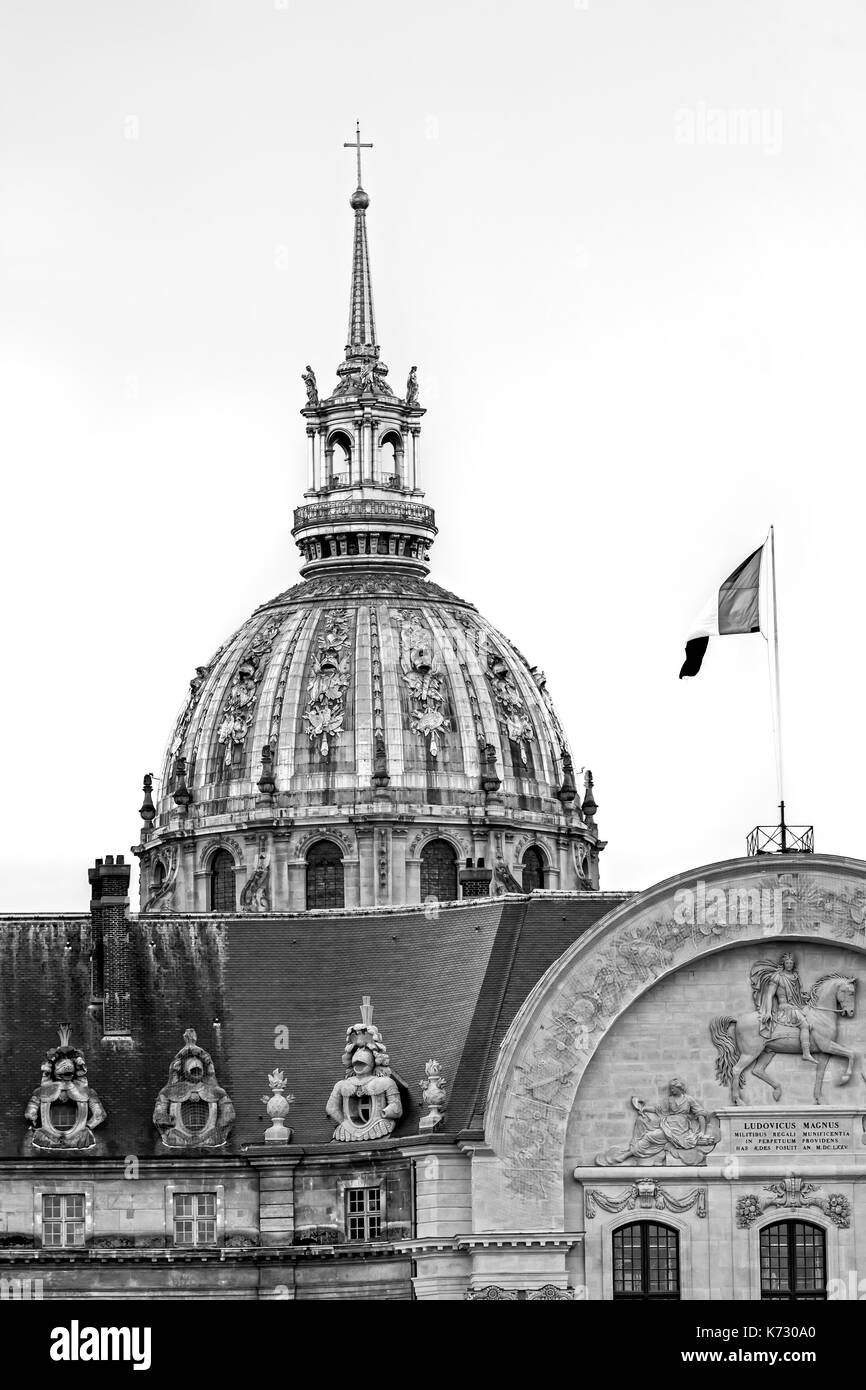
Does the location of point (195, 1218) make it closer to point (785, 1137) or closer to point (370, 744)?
point (785, 1137)

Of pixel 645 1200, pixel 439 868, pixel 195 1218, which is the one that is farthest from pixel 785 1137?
pixel 439 868

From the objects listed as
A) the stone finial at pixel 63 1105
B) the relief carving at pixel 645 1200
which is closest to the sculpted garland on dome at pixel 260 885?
the stone finial at pixel 63 1105

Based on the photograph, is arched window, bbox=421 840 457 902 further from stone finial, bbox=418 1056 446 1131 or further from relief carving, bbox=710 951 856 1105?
relief carving, bbox=710 951 856 1105

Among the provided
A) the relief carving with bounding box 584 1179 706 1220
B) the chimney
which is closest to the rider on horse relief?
the relief carving with bounding box 584 1179 706 1220

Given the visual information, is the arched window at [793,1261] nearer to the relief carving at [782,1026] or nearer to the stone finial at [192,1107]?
the relief carving at [782,1026]

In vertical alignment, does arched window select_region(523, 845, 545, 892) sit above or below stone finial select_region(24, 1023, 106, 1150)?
above

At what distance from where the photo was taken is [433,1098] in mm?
117875

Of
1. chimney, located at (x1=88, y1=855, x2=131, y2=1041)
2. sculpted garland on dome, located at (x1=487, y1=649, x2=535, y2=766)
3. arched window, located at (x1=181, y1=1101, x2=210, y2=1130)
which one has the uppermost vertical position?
sculpted garland on dome, located at (x1=487, y1=649, x2=535, y2=766)

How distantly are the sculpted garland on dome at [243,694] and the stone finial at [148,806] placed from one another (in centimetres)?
387

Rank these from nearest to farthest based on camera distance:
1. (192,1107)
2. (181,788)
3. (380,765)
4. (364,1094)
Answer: (364,1094), (192,1107), (380,765), (181,788)

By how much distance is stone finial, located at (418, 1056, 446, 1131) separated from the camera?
117m

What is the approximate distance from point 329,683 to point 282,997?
6576cm

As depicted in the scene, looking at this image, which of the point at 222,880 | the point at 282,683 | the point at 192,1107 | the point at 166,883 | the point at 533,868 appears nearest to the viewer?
the point at 192,1107

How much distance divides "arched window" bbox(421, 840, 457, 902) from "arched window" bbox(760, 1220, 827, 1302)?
6448cm
